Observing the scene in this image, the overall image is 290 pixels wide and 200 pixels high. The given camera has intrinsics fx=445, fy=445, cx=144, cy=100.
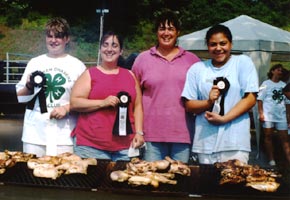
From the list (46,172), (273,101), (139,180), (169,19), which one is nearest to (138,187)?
(139,180)

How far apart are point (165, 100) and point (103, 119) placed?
410mm

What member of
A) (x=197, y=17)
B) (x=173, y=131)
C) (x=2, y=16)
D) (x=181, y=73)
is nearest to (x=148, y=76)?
(x=181, y=73)

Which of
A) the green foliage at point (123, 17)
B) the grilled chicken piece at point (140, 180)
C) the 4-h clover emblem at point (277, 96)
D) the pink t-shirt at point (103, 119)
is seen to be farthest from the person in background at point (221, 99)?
the green foliage at point (123, 17)

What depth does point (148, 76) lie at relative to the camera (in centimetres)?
281

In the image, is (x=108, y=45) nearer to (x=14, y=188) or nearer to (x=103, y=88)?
(x=103, y=88)

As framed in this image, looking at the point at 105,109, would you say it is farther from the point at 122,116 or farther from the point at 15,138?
the point at 15,138

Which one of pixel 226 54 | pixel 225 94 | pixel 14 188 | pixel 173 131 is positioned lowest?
pixel 14 188

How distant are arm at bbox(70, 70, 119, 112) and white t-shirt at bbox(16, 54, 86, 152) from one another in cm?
11

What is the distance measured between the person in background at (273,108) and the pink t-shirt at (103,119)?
11.9 feet

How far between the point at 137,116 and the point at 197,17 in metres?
12.3

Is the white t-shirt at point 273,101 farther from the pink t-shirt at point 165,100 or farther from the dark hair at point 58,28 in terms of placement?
the dark hair at point 58,28

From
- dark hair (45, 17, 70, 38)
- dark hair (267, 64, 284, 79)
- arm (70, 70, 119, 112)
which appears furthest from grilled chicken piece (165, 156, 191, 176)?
dark hair (267, 64, 284, 79)

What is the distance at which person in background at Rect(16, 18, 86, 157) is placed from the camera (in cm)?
277

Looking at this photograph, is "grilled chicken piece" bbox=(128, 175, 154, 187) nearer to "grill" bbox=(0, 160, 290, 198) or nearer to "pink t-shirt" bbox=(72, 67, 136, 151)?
"grill" bbox=(0, 160, 290, 198)
